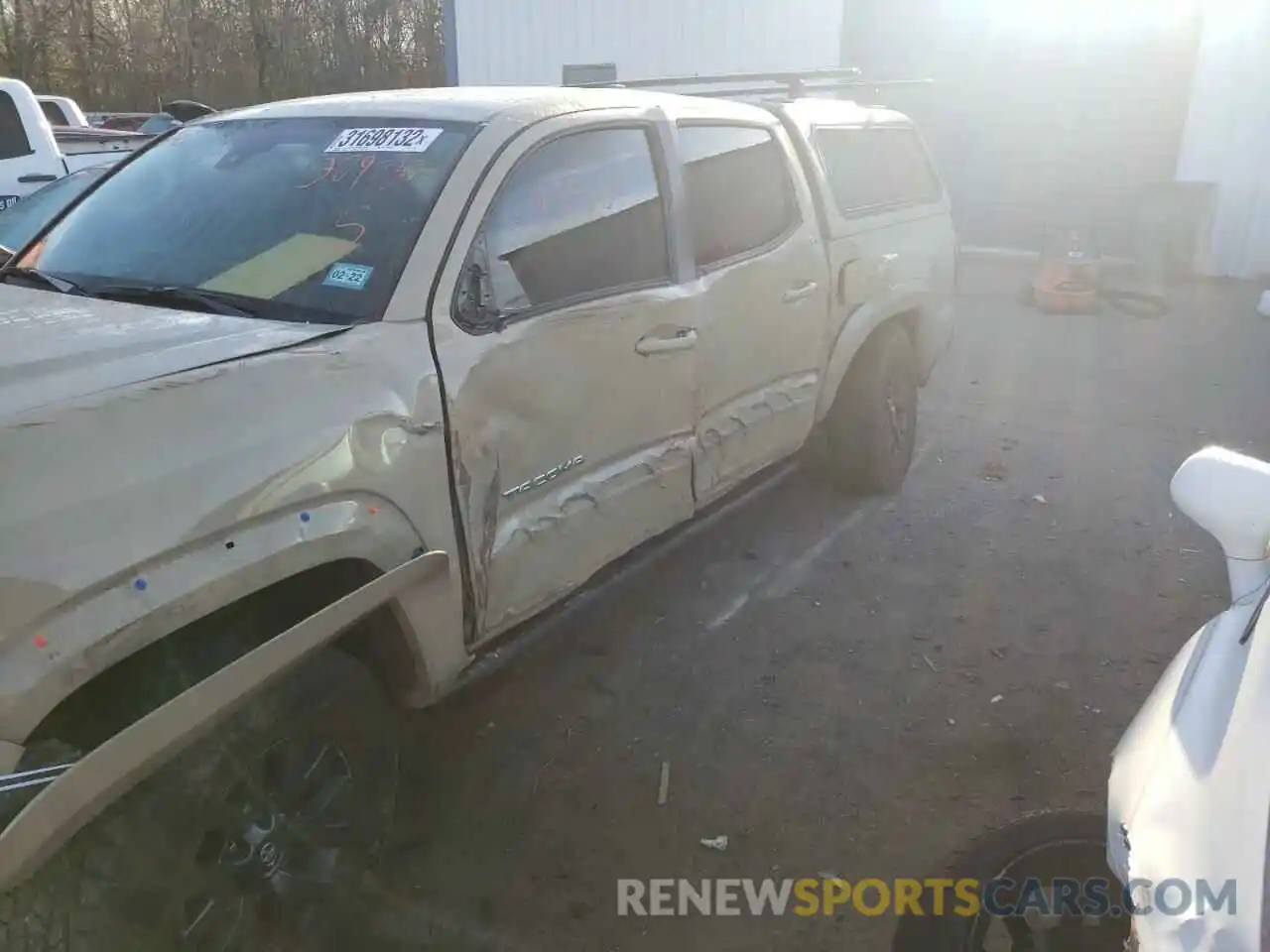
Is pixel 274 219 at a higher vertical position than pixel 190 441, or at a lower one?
higher

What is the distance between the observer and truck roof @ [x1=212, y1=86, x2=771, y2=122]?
2.99 meters

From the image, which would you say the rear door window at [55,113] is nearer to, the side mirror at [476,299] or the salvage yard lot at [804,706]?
the salvage yard lot at [804,706]

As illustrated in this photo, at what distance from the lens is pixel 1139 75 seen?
467 inches

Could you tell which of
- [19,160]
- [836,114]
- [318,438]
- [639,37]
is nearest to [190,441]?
[318,438]

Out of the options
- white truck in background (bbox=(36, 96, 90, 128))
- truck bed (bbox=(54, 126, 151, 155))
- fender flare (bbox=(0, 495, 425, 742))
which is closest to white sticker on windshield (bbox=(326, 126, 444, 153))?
fender flare (bbox=(0, 495, 425, 742))

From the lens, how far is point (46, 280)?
288 cm

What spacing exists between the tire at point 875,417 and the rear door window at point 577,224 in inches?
72.4

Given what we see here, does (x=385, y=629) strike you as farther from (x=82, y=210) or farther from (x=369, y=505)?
(x=82, y=210)

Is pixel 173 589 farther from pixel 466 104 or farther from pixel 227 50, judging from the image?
pixel 227 50

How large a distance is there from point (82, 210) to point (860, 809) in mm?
2974

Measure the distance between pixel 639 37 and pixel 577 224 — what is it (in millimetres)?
11364

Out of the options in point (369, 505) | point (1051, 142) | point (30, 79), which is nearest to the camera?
point (369, 505)

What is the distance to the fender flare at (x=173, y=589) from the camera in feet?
5.45

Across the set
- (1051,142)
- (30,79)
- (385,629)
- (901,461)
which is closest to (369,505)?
(385,629)
